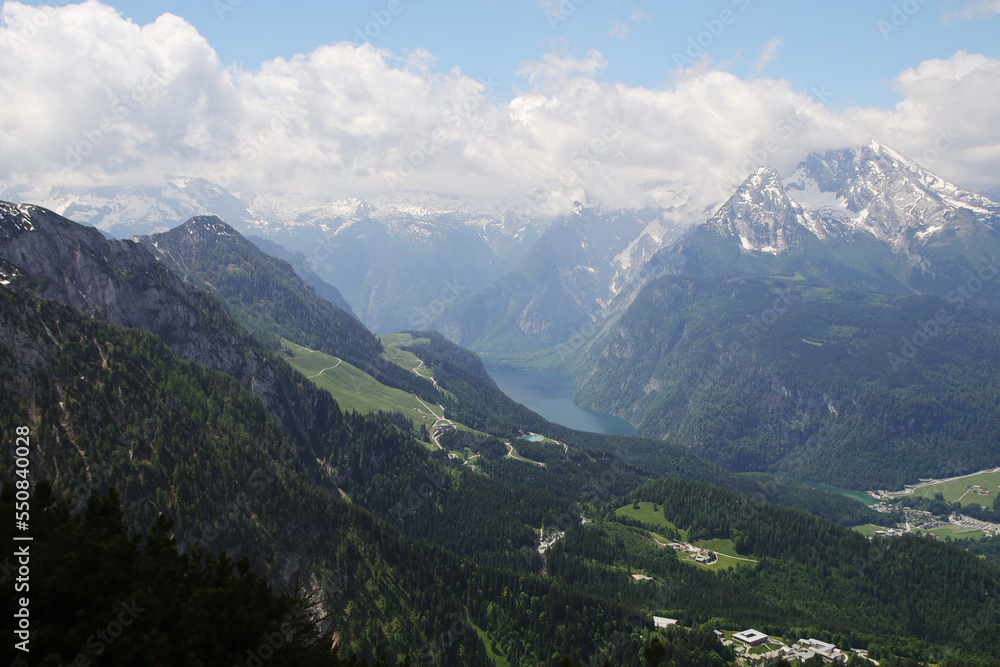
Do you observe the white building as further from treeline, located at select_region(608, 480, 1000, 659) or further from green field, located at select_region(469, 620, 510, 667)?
green field, located at select_region(469, 620, 510, 667)

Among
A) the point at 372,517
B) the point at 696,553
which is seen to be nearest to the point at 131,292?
the point at 372,517

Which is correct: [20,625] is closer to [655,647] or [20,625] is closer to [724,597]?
[655,647]

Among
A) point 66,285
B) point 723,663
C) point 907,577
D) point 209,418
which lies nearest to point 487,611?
point 723,663

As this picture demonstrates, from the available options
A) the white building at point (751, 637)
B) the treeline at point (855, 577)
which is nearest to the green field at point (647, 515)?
the treeline at point (855, 577)

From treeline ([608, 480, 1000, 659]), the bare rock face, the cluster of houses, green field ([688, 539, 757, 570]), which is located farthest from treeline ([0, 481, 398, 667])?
green field ([688, 539, 757, 570])

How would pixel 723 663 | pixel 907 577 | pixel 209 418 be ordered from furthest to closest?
pixel 907 577 < pixel 209 418 < pixel 723 663

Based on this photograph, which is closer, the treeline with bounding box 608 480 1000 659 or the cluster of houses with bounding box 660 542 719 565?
the treeline with bounding box 608 480 1000 659

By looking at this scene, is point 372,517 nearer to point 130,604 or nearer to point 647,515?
point 647,515

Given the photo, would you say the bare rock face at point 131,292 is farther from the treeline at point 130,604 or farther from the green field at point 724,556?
the treeline at point 130,604
